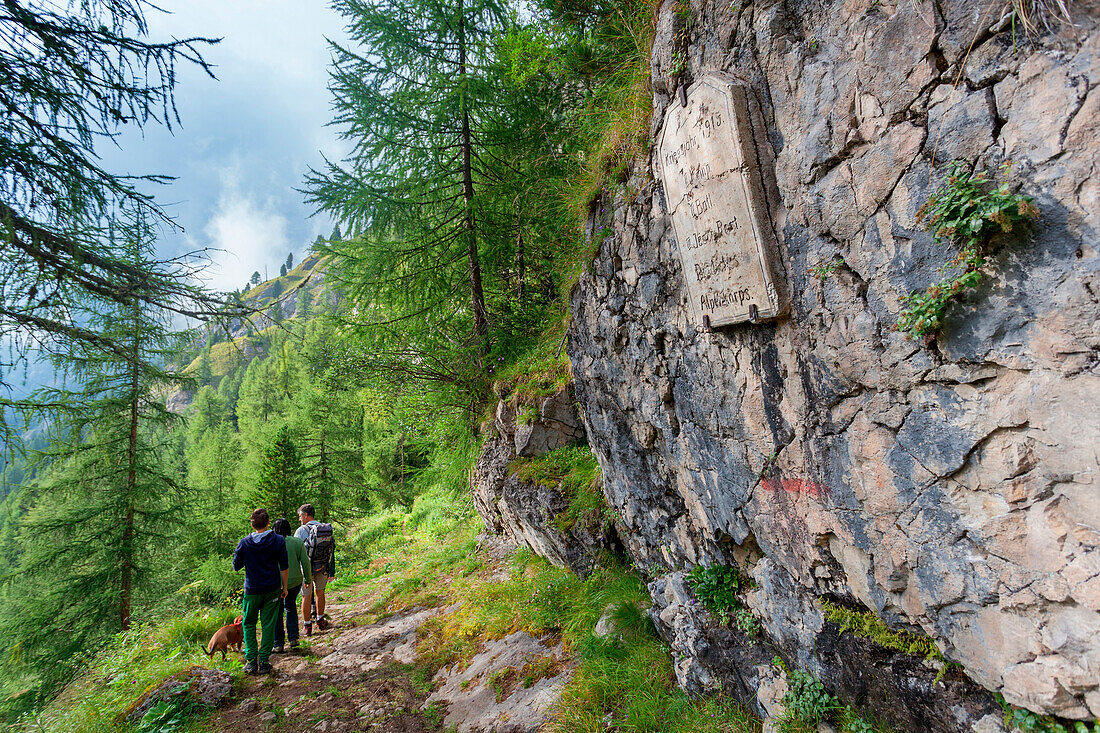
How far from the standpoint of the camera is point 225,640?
601 centimetres

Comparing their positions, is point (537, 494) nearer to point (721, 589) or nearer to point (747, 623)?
point (721, 589)

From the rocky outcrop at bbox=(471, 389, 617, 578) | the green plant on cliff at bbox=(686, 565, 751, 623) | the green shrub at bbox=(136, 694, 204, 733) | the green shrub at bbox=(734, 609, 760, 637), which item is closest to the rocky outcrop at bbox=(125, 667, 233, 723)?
the green shrub at bbox=(136, 694, 204, 733)

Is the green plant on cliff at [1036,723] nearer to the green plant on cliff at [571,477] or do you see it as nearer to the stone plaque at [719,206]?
the stone plaque at [719,206]

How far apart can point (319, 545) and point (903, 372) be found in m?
8.29

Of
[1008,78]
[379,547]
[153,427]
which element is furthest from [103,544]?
[1008,78]

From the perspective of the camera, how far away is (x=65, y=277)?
3898 millimetres

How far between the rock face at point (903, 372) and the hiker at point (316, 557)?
20.5 feet

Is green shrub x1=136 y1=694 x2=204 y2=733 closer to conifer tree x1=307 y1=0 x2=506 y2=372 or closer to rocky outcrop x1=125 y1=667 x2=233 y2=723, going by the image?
rocky outcrop x1=125 y1=667 x2=233 y2=723

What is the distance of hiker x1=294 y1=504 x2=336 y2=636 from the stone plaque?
7255mm

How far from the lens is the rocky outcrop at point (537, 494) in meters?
5.68

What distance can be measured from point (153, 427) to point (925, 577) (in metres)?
15.4

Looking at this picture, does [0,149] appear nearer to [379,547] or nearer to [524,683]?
[524,683]

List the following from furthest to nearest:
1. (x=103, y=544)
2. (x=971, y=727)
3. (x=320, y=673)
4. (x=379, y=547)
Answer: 1. (x=379, y=547)
2. (x=103, y=544)
3. (x=320, y=673)
4. (x=971, y=727)

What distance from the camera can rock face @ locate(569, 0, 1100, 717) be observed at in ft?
5.72
